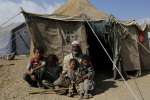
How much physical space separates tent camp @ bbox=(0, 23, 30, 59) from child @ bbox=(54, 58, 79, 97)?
10.8 m

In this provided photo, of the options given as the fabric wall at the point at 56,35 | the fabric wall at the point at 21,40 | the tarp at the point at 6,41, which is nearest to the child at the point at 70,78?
the fabric wall at the point at 56,35

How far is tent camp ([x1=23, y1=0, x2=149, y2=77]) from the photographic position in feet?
38.4

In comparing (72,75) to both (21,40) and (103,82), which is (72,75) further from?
(21,40)

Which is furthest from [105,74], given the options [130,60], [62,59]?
[62,59]

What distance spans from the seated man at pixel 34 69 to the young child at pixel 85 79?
1.12 meters

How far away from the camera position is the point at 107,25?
489 inches

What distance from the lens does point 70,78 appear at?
10.5 metres

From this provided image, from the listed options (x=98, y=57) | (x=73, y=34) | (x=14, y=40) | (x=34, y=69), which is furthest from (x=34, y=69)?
(x=14, y=40)

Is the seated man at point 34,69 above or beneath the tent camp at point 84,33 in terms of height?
beneath

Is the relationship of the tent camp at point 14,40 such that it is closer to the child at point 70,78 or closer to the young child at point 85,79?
the child at point 70,78

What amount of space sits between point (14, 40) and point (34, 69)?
11.0 m

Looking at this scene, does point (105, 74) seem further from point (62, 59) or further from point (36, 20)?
point (36, 20)

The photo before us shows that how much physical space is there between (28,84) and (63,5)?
217 inches

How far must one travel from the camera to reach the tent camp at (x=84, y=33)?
11.7 meters
